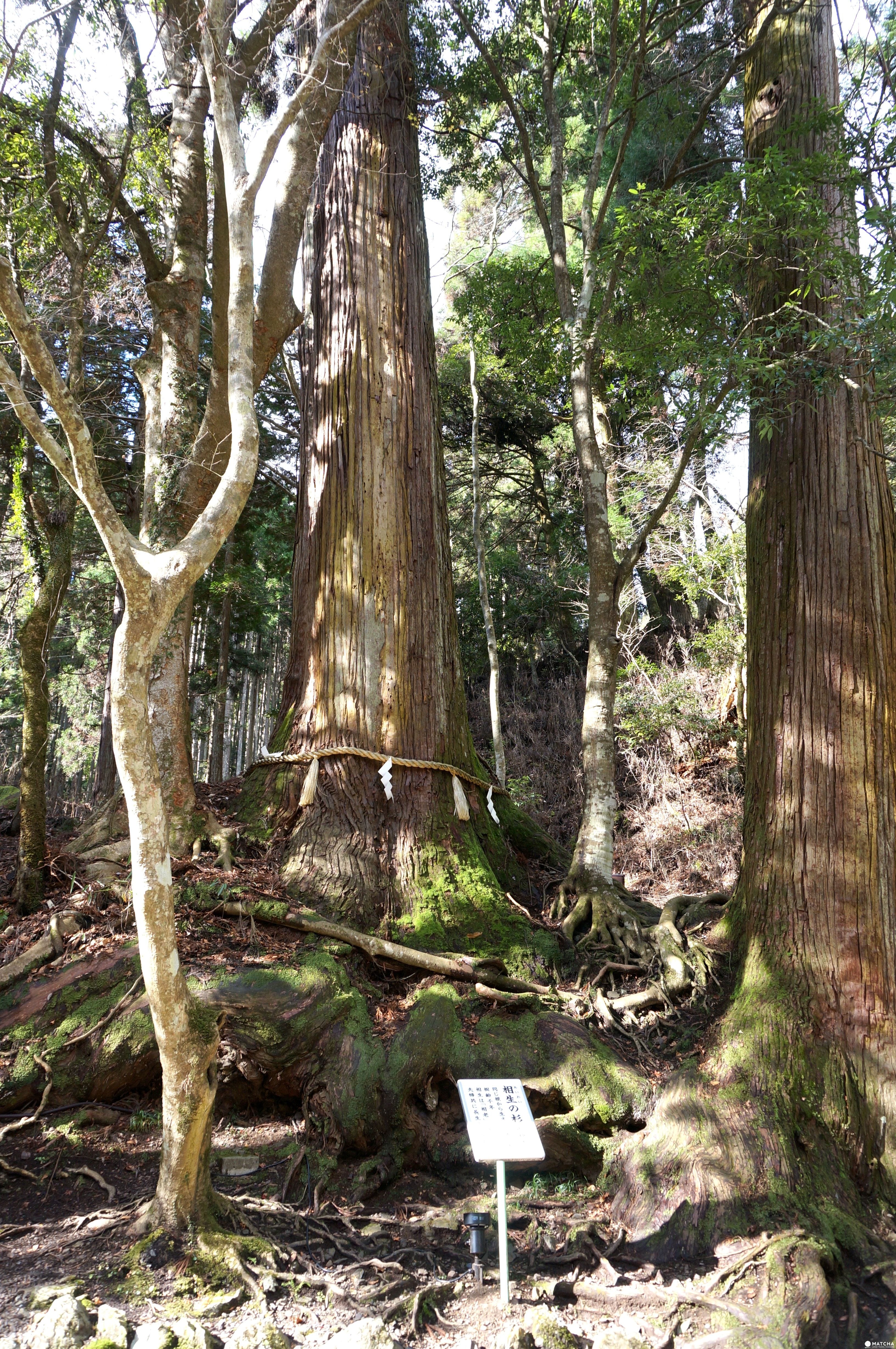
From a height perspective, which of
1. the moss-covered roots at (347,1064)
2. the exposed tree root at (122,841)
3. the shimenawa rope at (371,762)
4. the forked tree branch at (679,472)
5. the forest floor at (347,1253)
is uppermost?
the forked tree branch at (679,472)

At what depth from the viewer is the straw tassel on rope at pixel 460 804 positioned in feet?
18.0

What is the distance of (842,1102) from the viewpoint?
378 cm

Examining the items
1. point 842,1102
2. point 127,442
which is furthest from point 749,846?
point 127,442

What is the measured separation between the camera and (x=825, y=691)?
432cm

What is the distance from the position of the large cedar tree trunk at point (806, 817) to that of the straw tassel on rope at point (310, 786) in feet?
8.39

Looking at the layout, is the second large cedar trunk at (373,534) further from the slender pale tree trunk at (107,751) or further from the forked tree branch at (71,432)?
the slender pale tree trunk at (107,751)

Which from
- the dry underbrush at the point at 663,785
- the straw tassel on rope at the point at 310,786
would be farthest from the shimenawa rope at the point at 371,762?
the dry underbrush at the point at 663,785

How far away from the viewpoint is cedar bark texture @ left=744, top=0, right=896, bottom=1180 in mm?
3984

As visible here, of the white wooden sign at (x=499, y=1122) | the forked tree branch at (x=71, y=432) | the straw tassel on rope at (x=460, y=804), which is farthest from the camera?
the straw tassel on rope at (x=460, y=804)

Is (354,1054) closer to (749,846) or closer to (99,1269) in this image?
(99,1269)

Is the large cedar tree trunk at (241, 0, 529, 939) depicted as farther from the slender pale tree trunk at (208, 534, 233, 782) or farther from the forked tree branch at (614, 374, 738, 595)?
the slender pale tree trunk at (208, 534, 233, 782)

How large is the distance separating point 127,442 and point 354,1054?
9.06m

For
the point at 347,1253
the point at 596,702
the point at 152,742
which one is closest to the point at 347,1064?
the point at 347,1253

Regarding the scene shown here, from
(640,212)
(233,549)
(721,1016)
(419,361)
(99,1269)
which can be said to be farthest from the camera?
(233,549)
